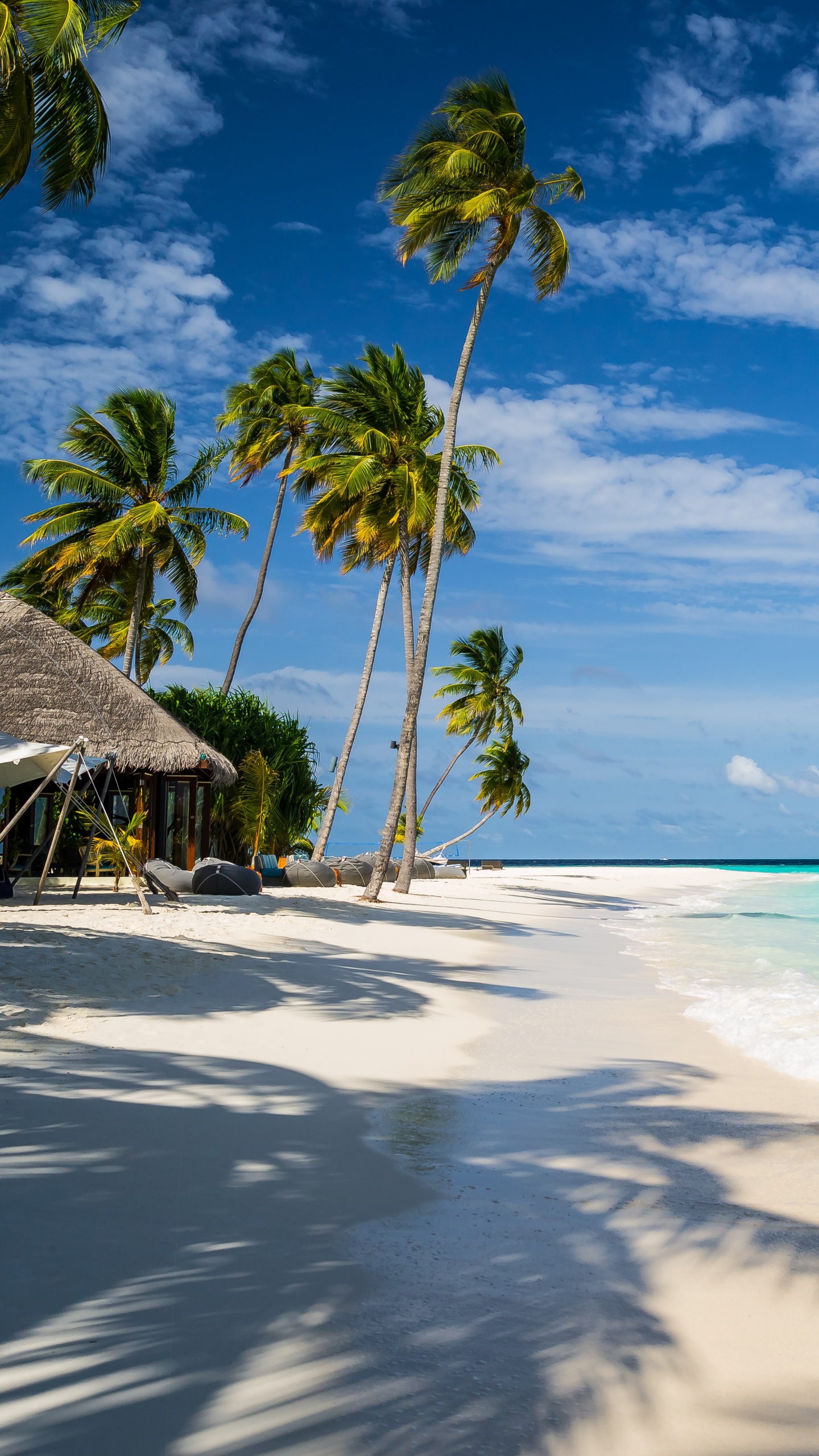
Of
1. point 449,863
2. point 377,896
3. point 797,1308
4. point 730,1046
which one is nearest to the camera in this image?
point 797,1308

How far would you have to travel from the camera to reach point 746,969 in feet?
35.5

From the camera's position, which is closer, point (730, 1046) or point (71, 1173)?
point (71, 1173)

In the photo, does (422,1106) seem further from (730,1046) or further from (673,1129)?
(730,1046)

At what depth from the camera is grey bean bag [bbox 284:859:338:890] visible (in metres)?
19.3

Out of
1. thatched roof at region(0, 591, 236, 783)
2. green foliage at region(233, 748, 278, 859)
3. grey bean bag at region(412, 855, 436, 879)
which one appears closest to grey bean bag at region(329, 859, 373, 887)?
green foliage at region(233, 748, 278, 859)

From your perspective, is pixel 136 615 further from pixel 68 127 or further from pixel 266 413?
pixel 68 127

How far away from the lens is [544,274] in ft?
58.1

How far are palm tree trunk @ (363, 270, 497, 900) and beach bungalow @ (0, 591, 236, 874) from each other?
3075 millimetres

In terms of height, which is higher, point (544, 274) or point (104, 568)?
point (544, 274)

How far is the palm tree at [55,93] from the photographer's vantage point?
8.83m

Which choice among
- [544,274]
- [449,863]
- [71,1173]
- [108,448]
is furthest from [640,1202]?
[449,863]

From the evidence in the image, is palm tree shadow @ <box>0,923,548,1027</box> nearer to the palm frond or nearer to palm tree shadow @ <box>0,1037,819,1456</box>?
palm tree shadow @ <box>0,1037,819,1456</box>

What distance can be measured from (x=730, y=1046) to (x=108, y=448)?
2000cm

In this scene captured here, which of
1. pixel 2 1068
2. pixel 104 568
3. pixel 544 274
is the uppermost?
pixel 544 274
